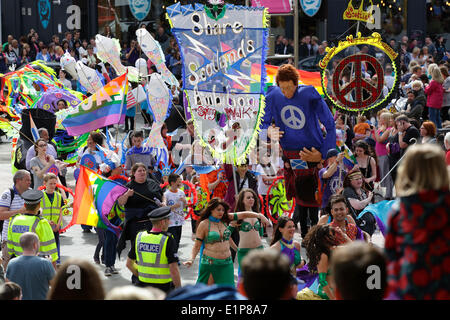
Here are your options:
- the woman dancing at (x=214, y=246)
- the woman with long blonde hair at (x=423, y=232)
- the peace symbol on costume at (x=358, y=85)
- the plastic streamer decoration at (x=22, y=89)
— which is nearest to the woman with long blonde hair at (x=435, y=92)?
the peace symbol on costume at (x=358, y=85)

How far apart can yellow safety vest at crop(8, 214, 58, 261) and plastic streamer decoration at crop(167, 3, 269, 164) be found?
105 inches

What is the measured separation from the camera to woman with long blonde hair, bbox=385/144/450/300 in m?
3.84

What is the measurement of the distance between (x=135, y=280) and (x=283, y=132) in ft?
8.93

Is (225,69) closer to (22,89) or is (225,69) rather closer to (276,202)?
(276,202)

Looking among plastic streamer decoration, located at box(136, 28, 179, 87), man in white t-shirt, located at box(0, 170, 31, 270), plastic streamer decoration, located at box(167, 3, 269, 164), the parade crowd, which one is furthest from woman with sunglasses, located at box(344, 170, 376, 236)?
plastic streamer decoration, located at box(136, 28, 179, 87)

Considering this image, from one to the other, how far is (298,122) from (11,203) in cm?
349

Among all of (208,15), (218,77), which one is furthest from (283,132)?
(208,15)

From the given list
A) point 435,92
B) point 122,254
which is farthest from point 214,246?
point 435,92

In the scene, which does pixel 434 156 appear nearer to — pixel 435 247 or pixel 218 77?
pixel 435 247

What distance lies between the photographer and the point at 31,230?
322 inches

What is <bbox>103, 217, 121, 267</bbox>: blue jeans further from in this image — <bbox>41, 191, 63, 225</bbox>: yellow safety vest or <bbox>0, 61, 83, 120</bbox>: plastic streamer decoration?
<bbox>0, 61, 83, 120</bbox>: plastic streamer decoration

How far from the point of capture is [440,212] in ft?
12.7

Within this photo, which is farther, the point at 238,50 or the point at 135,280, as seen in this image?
the point at 238,50

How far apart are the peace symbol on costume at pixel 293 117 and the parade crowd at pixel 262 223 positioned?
0.22 metres
